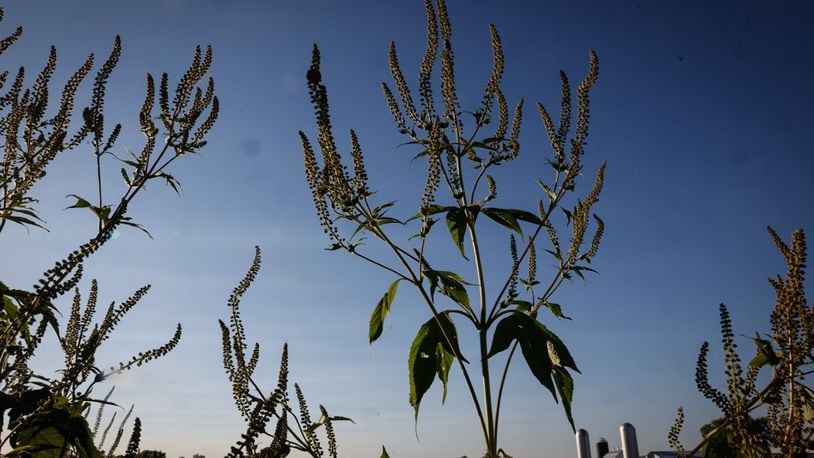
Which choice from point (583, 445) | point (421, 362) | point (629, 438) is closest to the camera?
point (421, 362)

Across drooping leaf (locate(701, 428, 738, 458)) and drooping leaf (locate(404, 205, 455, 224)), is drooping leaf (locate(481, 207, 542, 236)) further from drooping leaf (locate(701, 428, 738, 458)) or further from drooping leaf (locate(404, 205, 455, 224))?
drooping leaf (locate(701, 428, 738, 458))

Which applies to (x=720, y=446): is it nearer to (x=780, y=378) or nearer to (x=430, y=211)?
(x=780, y=378)

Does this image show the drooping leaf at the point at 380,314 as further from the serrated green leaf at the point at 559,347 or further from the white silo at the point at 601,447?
the white silo at the point at 601,447

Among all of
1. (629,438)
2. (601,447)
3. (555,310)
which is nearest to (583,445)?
(629,438)

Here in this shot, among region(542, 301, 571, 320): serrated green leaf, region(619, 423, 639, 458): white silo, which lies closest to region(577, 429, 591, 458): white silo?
region(619, 423, 639, 458): white silo

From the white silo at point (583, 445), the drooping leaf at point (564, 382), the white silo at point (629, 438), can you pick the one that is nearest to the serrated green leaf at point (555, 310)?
the drooping leaf at point (564, 382)

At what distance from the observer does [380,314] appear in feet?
12.4

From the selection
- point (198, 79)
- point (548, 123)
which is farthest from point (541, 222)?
point (198, 79)

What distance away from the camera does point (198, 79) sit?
3707mm

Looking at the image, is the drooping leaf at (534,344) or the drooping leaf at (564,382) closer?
the drooping leaf at (534,344)

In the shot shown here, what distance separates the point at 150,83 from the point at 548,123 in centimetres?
291

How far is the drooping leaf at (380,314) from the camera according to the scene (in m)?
3.75

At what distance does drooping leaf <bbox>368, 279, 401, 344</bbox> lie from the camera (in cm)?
375

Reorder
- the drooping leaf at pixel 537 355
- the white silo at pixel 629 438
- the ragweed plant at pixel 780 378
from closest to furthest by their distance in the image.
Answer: the ragweed plant at pixel 780 378
the drooping leaf at pixel 537 355
the white silo at pixel 629 438
